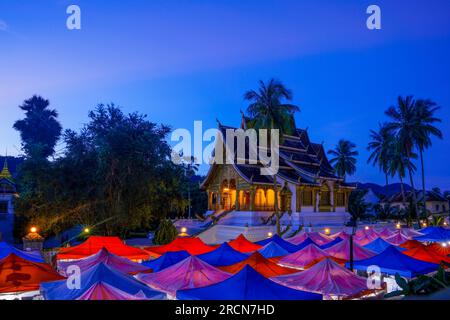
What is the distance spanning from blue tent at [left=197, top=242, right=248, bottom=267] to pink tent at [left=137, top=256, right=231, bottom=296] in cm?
287

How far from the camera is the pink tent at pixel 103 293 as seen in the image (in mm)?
8648

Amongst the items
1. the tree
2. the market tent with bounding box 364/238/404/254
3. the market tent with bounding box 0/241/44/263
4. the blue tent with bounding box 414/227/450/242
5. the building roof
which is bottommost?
the blue tent with bounding box 414/227/450/242

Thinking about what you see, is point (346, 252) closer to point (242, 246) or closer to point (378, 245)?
point (378, 245)

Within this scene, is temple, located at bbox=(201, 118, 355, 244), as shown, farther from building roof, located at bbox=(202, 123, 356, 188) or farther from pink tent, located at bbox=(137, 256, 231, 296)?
pink tent, located at bbox=(137, 256, 231, 296)

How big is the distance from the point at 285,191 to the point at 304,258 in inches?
694

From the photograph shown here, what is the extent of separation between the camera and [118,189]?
21.9 m

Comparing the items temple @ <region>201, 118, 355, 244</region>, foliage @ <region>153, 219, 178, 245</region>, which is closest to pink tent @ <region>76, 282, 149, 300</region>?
foliage @ <region>153, 219, 178, 245</region>

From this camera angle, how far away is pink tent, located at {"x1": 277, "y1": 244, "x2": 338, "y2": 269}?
15.9 metres

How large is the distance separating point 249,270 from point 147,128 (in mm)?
15172

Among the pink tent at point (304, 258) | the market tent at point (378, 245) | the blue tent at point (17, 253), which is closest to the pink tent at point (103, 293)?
the blue tent at point (17, 253)

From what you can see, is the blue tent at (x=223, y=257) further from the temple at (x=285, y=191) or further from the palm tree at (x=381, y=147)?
the palm tree at (x=381, y=147)

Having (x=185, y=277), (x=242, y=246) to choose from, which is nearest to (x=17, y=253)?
(x=185, y=277)

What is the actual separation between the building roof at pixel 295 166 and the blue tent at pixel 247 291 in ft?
70.8

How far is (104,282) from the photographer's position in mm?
9148
